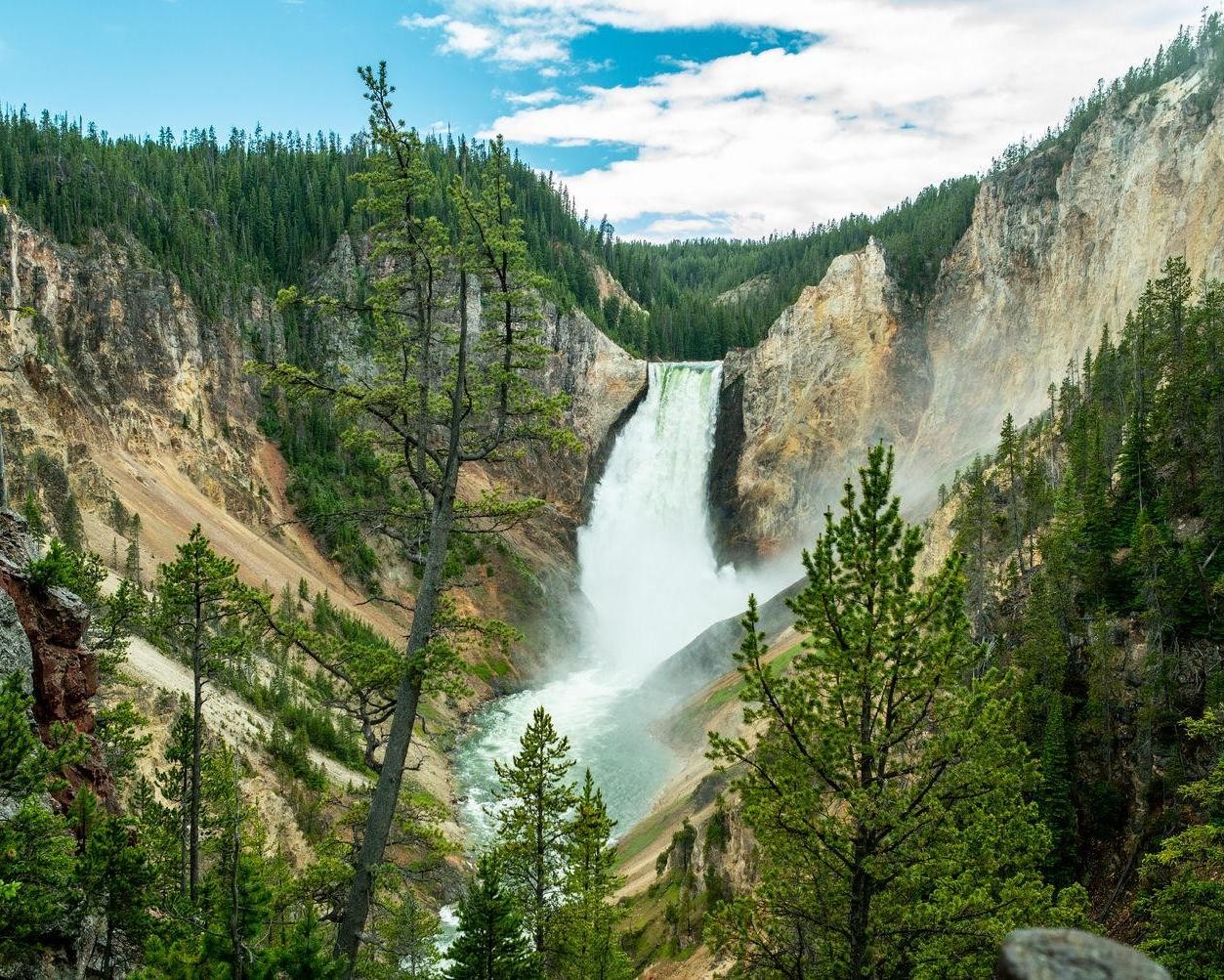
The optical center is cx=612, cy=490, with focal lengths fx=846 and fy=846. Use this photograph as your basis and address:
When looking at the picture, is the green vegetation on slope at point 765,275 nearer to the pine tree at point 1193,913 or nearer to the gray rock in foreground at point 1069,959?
the pine tree at point 1193,913

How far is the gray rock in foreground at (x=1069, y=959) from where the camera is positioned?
2711 mm

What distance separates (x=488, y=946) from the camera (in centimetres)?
1479

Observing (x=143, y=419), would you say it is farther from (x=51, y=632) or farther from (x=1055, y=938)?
(x=1055, y=938)

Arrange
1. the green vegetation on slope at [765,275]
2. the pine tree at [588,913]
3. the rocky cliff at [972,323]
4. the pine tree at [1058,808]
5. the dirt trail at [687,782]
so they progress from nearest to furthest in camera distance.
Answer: the pine tree at [588,913], the pine tree at [1058,808], the dirt trail at [687,782], the rocky cliff at [972,323], the green vegetation on slope at [765,275]

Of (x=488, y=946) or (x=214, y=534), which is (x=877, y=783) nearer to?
(x=488, y=946)

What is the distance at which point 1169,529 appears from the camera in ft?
109

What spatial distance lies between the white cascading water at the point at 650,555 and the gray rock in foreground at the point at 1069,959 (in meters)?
58.1

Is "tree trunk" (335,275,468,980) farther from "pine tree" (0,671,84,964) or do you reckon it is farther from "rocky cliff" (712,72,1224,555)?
"rocky cliff" (712,72,1224,555)

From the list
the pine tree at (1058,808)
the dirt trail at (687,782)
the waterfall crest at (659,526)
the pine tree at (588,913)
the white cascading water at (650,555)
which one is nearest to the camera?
the pine tree at (588,913)

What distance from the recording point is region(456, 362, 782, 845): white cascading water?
228 feet

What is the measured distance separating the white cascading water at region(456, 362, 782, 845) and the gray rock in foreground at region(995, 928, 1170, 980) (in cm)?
5813

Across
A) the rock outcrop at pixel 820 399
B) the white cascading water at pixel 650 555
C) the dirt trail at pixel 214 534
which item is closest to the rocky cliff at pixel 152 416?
the dirt trail at pixel 214 534

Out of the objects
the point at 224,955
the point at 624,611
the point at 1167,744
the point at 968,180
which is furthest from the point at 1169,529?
the point at 968,180

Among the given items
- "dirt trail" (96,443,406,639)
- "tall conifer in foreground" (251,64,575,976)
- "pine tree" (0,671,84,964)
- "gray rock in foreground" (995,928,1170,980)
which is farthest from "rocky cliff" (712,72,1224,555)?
"pine tree" (0,671,84,964)
